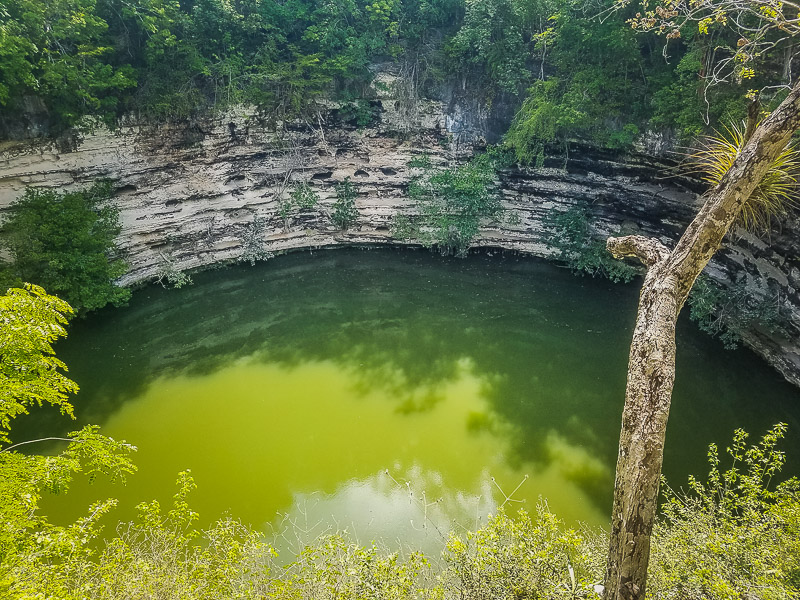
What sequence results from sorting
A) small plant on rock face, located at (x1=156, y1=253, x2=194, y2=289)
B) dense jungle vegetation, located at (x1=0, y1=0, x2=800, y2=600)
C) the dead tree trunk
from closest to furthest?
the dead tree trunk < dense jungle vegetation, located at (x1=0, y1=0, x2=800, y2=600) < small plant on rock face, located at (x1=156, y1=253, x2=194, y2=289)

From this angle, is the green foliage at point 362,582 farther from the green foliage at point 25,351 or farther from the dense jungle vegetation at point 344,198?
the green foliage at point 25,351

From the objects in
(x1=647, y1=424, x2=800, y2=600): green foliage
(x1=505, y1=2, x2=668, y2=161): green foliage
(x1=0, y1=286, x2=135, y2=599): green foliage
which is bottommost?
(x1=647, y1=424, x2=800, y2=600): green foliage

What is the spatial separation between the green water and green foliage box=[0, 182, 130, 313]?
36.3 inches

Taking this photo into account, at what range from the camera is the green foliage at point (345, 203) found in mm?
11695

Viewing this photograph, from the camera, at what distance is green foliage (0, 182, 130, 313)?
7.70m

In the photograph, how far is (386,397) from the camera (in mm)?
7367

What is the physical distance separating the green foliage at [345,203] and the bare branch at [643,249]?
355 inches

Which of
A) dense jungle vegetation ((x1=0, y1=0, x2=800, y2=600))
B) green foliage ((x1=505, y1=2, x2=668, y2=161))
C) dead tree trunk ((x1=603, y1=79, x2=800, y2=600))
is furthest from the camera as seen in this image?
green foliage ((x1=505, y1=2, x2=668, y2=161))

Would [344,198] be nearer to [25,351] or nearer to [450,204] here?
[450,204]

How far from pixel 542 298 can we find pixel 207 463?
7258mm

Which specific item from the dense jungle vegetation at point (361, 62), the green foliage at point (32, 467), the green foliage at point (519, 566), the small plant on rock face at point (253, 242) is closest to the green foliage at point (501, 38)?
the dense jungle vegetation at point (361, 62)

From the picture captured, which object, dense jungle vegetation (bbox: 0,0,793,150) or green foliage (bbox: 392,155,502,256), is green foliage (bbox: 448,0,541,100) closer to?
dense jungle vegetation (bbox: 0,0,793,150)

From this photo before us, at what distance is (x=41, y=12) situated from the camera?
752 cm

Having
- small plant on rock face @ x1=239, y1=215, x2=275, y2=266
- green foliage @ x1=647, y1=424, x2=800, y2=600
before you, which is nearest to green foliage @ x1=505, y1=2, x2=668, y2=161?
small plant on rock face @ x1=239, y1=215, x2=275, y2=266
